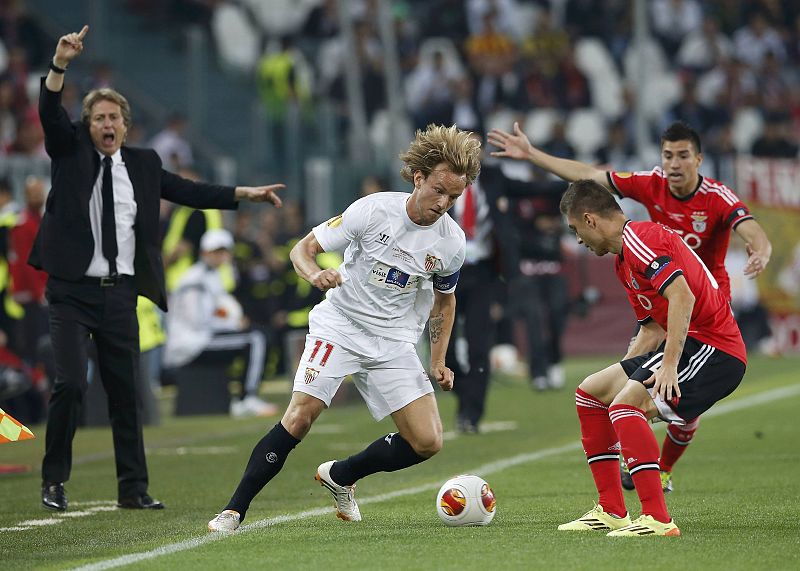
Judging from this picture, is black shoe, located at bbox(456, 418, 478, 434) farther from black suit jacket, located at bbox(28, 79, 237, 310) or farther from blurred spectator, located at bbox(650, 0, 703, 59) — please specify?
blurred spectator, located at bbox(650, 0, 703, 59)

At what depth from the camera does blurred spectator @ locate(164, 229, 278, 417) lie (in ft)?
53.7

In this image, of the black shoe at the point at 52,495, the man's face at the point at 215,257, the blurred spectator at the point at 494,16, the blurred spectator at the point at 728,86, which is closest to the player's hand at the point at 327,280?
the black shoe at the point at 52,495

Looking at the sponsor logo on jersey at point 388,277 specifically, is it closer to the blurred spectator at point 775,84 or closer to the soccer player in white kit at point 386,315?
the soccer player in white kit at point 386,315

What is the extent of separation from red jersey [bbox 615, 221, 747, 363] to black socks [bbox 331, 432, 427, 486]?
1.37 meters

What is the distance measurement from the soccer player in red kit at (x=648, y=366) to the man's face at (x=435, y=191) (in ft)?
1.76

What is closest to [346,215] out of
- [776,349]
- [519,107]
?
[776,349]

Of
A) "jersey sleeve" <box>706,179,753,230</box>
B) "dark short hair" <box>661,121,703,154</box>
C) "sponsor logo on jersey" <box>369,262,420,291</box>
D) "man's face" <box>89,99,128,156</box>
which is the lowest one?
"sponsor logo on jersey" <box>369,262,420,291</box>

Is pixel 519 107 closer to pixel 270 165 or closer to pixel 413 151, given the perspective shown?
pixel 270 165

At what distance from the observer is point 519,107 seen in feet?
86.3

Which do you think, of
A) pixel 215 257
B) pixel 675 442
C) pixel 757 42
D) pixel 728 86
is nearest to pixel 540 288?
pixel 215 257

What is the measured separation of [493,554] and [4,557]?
2.19 m

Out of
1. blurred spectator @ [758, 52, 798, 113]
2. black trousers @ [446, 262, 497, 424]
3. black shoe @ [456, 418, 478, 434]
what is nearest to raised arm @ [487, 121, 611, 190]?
black trousers @ [446, 262, 497, 424]

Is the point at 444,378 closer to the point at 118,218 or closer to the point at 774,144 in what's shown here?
the point at 118,218

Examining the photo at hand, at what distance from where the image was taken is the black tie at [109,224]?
9266 mm
